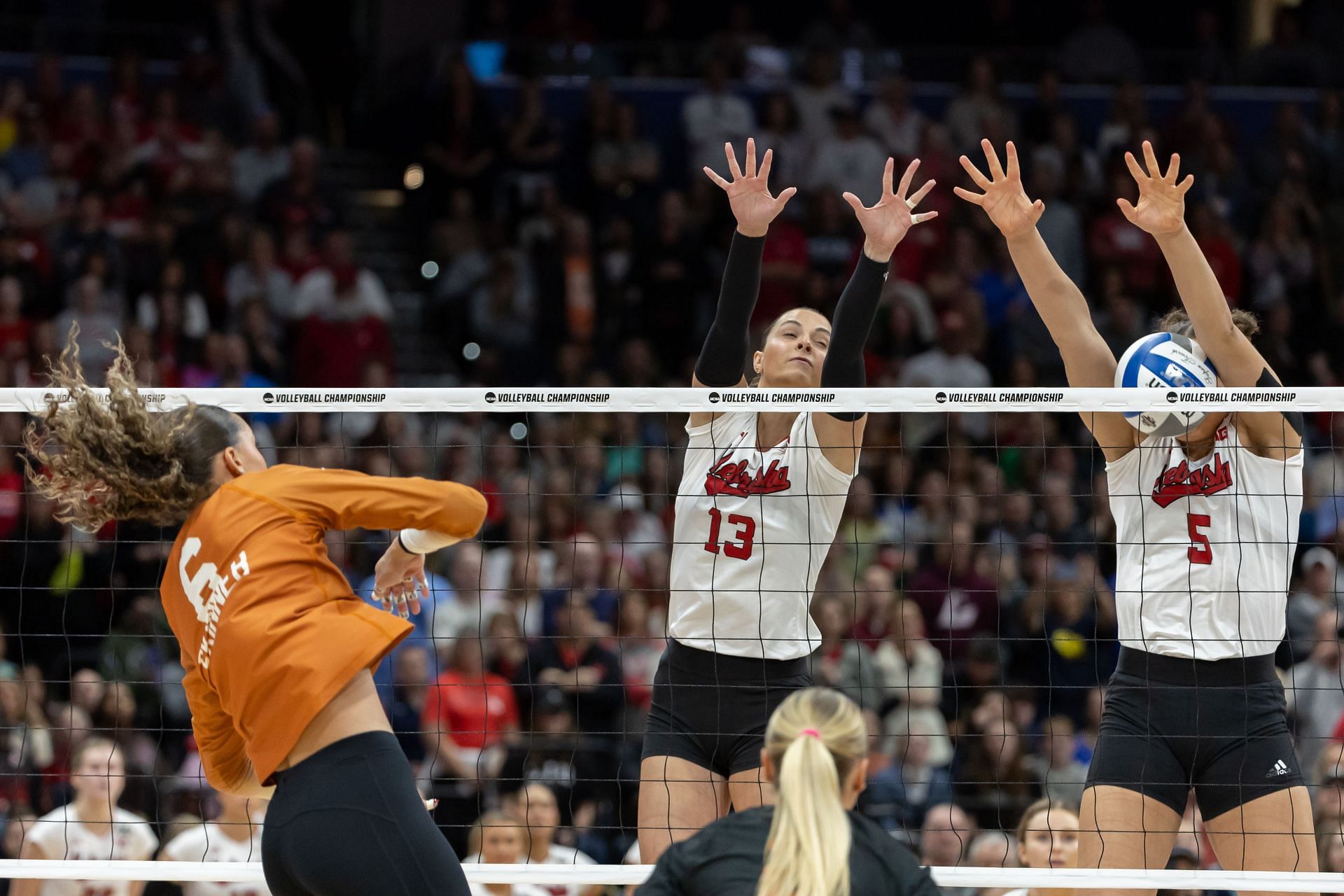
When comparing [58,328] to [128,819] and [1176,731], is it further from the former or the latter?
[1176,731]

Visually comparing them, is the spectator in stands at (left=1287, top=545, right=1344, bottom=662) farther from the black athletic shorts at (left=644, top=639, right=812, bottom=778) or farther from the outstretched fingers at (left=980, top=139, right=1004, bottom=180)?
the black athletic shorts at (left=644, top=639, right=812, bottom=778)

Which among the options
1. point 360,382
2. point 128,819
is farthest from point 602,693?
point 360,382

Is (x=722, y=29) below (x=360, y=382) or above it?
above

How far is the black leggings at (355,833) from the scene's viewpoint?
161 inches

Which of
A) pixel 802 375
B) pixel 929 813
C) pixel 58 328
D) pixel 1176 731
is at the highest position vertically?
pixel 58 328

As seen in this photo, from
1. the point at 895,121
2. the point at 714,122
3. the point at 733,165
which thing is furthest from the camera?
the point at 895,121

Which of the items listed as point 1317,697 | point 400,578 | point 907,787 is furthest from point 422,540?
point 1317,697

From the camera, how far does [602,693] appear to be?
33.3ft

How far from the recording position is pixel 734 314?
567cm

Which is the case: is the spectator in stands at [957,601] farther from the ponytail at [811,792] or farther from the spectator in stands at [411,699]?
the ponytail at [811,792]

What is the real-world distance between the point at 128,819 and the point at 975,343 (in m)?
7.81

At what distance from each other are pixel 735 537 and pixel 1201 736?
66.2 inches

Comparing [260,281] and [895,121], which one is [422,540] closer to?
[260,281]

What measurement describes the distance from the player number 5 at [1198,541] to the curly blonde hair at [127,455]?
311 centimetres
